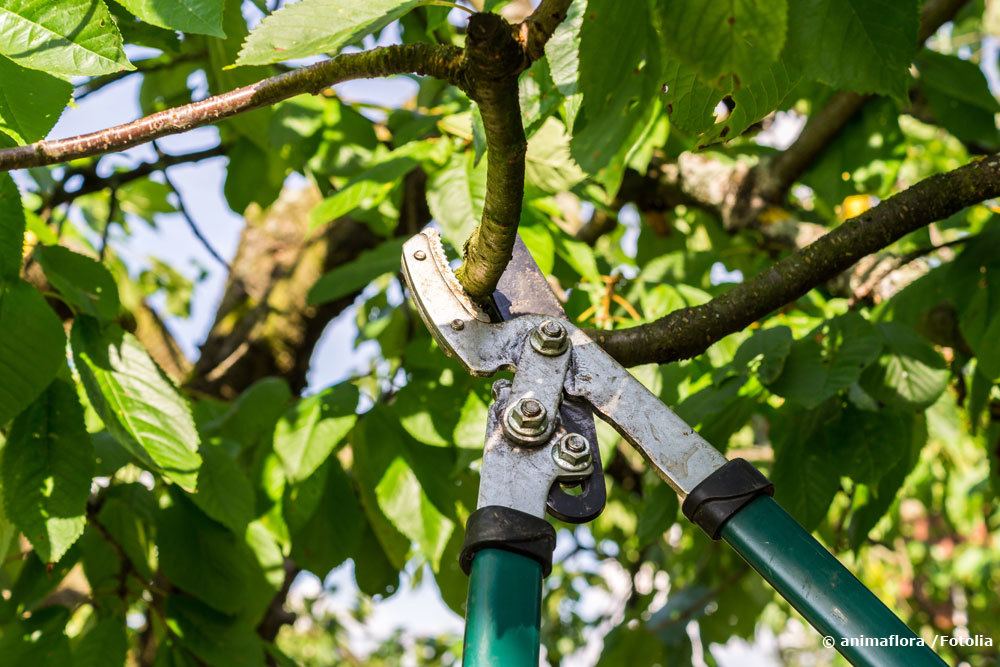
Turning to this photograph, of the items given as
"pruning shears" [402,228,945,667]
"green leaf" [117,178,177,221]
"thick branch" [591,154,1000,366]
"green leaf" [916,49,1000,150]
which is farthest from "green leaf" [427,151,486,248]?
"green leaf" [117,178,177,221]

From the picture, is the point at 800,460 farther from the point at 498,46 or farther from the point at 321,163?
the point at 321,163

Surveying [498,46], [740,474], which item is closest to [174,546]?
[740,474]

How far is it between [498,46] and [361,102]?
2111 millimetres

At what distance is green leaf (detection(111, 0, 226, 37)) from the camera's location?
1.15m

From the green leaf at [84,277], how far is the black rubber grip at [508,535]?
0.98 meters

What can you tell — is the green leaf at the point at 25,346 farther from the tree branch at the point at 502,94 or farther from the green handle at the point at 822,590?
the green handle at the point at 822,590

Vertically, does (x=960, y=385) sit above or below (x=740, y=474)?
below

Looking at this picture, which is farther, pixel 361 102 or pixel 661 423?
pixel 361 102

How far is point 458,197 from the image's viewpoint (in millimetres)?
2154

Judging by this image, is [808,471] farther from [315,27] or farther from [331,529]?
[315,27]

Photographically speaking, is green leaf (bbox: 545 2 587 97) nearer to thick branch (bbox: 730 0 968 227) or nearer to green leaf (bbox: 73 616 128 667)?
green leaf (bbox: 73 616 128 667)

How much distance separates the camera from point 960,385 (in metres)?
2.38

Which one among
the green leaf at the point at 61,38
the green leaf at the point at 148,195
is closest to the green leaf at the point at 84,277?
the green leaf at the point at 61,38

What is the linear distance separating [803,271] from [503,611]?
2.06 feet
